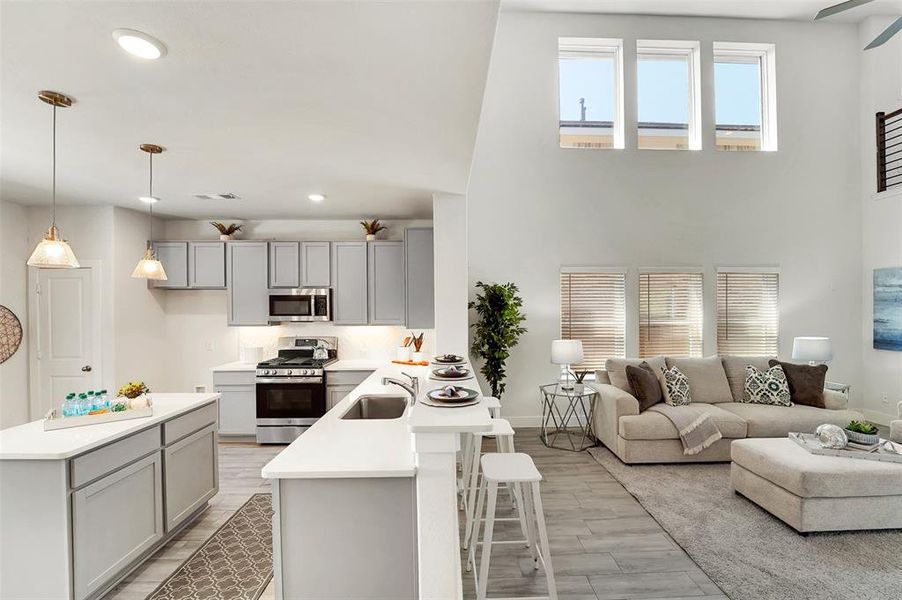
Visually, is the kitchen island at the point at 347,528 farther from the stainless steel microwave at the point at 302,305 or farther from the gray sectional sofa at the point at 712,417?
the stainless steel microwave at the point at 302,305

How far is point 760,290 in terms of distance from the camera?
5.66 m

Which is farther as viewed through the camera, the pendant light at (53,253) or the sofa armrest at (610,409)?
the sofa armrest at (610,409)

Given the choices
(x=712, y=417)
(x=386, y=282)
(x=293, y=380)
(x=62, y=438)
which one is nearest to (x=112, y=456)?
(x=62, y=438)

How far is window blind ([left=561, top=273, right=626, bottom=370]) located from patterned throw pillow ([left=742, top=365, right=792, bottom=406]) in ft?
4.55

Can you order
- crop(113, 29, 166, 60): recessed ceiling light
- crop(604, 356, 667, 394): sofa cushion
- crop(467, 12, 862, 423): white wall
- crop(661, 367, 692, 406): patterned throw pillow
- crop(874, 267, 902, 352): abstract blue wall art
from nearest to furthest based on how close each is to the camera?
crop(113, 29, 166, 60): recessed ceiling light < crop(661, 367, 692, 406): patterned throw pillow < crop(604, 356, 667, 394): sofa cushion < crop(874, 267, 902, 352): abstract blue wall art < crop(467, 12, 862, 423): white wall

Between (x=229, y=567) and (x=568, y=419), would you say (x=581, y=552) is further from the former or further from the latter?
(x=568, y=419)

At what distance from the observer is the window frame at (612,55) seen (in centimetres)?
557

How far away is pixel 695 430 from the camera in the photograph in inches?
159

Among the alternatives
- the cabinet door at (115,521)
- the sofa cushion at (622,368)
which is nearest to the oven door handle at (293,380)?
the cabinet door at (115,521)

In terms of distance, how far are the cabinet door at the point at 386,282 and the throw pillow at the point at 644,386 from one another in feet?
8.46

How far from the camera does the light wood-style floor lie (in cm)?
233

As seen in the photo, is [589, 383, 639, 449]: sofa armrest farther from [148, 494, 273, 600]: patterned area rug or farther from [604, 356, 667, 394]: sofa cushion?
[148, 494, 273, 600]: patterned area rug

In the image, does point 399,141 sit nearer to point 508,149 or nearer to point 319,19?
point 319,19

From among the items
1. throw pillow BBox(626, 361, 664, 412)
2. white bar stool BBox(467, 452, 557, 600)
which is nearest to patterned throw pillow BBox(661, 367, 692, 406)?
throw pillow BBox(626, 361, 664, 412)
